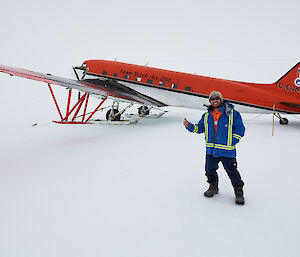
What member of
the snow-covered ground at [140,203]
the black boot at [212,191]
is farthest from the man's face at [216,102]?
the snow-covered ground at [140,203]

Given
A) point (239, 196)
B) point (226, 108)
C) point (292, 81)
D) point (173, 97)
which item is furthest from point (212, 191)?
point (292, 81)

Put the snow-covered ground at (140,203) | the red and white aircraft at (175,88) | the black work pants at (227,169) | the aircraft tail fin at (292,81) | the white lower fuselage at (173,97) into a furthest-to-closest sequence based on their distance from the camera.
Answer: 1. the white lower fuselage at (173,97)
2. the red and white aircraft at (175,88)
3. the aircraft tail fin at (292,81)
4. the black work pants at (227,169)
5. the snow-covered ground at (140,203)

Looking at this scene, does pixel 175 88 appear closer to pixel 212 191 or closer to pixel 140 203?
pixel 212 191

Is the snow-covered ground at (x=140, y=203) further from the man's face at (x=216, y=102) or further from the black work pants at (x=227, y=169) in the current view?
the man's face at (x=216, y=102)

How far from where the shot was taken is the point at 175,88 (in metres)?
10.2

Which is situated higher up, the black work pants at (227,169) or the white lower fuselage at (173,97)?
the white lower fuselage at (173,97)

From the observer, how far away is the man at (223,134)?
2.88 m

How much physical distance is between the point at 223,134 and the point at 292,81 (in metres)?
8.43

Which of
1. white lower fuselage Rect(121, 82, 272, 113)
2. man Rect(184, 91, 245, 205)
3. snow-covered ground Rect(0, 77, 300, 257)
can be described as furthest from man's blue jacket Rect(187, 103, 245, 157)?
white lower fuselage Rect(121, 82, 272, 113)

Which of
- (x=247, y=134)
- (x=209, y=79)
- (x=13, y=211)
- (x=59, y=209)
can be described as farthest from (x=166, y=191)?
(x=209, y=79)

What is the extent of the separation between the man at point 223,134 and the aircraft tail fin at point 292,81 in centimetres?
813

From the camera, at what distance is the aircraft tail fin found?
8.83 metres

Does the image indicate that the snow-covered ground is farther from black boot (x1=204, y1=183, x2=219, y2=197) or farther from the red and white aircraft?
the red and white aircraft

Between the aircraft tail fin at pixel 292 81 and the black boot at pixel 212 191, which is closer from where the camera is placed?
the black boot at pixel 212 191
